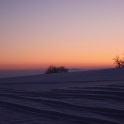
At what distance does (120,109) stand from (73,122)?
0.94m

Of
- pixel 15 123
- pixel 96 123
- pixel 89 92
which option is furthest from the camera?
pixel 89 92

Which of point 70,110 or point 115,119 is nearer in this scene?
point 115,119

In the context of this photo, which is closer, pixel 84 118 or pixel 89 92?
pixel 84 118

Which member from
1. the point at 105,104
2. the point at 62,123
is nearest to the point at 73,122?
the point at 62,123

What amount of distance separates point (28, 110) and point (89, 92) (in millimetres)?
2102

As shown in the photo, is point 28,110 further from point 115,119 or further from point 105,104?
point 115,119

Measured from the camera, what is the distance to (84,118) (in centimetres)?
495

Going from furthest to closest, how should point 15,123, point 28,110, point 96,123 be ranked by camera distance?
point 28,110 < point 15,123 < point 96,123

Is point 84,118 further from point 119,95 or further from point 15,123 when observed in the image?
point 119,95

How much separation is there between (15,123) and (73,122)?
3.15ft

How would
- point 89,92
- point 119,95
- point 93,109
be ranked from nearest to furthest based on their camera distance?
point 93,109 → point 119,95 → point 89,92

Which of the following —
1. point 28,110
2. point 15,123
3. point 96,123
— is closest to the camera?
point 96,123

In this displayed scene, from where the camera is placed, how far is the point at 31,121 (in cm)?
508

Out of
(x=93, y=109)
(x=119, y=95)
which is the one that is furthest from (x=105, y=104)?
(x=119, y=95)
